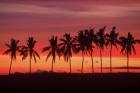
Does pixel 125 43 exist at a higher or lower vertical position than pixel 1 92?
higher

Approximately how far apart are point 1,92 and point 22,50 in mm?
65582

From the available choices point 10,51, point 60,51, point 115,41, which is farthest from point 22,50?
point 115,41

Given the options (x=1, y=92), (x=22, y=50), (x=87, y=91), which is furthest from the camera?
(x=22, y=50)

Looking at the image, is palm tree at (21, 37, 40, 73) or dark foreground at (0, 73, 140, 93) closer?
dark foreground at (0, 73, 140, 93)

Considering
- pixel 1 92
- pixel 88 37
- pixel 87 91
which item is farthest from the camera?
pixel 88 37

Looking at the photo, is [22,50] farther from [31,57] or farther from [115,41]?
[115,41]

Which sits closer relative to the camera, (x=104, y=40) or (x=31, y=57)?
(x=104, y=40)

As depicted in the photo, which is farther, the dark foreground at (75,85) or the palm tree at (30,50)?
the palm tree at (30,50)

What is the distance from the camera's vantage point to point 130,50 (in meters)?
121

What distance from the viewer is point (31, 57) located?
439ft

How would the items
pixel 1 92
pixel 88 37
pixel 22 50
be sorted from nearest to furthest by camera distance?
pixel 1 92 → pixel 88 37 → pixel 22 50

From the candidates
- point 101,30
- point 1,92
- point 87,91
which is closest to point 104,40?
point 101,30

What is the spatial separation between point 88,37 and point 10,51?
28.8m

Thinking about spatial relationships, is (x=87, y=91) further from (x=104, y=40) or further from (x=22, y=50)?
(x=22, y=50)
